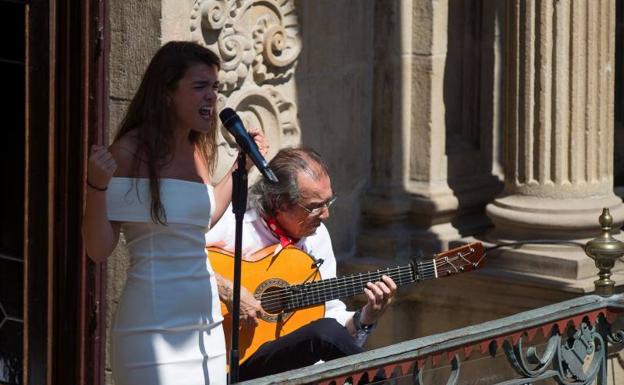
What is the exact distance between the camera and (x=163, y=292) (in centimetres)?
500

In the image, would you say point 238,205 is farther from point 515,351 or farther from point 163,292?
point 515,351

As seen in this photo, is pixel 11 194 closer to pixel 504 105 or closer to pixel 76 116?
pixel 76 116

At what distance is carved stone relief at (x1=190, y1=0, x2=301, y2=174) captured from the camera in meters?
6.38

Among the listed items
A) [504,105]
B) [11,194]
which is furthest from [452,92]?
[11,194]

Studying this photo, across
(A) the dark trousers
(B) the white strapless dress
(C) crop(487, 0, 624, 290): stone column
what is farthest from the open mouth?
(C) crop(487, 0, 624, 290): stone column

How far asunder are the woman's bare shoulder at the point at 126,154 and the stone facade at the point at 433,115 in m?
1.25

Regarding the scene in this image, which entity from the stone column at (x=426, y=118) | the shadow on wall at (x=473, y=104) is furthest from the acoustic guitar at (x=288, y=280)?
the shadow on wall at (x=473, y=104)

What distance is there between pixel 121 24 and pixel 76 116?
38 centimetres

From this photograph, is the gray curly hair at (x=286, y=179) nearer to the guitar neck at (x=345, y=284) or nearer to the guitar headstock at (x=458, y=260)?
the guitar neck at (x=345, y=284)

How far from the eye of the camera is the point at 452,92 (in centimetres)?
730

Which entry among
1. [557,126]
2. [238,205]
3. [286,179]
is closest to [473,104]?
[557,126]

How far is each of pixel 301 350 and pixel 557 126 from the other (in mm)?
1798

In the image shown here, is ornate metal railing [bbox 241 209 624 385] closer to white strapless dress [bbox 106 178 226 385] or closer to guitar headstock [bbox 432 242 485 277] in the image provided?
guitar headstock [bbox 432 242 485 277]

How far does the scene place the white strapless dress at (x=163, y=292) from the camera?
4992 millimetres
